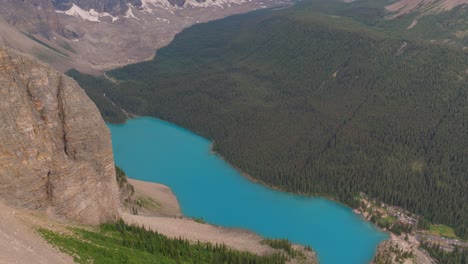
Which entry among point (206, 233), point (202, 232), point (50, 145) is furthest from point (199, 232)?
point (50, 145)

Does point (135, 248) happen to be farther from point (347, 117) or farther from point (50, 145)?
point (347, 117)

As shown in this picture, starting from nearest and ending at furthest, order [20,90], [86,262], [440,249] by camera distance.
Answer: [86,262]
[20,90]
[440,249]

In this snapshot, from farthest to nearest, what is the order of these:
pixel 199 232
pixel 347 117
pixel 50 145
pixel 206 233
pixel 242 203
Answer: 1. pixel 347 117
2. pixel 242 203
3. pixel 206 233
4. pixel 199 232
5. pixel 50 145

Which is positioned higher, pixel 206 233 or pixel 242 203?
pixel 206 233

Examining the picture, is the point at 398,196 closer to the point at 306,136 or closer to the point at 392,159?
the point at 392,159

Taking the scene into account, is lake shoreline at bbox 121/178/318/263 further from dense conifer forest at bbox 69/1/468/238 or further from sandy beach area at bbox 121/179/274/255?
dense conifer forest at bbox 69/1/468/238

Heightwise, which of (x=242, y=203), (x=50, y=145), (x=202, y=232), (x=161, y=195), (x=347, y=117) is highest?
(x=50, y=145)

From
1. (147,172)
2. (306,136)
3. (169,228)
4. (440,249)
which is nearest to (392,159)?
(306,136)

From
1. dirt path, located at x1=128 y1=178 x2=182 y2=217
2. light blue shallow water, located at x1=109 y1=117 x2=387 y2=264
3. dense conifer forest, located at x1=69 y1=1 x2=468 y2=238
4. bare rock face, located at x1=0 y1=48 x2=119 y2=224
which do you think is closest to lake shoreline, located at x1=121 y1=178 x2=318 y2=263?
dirt path, located at x1=128 y1=178 x2=182 y2=217
